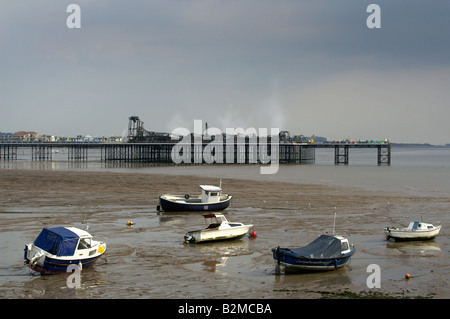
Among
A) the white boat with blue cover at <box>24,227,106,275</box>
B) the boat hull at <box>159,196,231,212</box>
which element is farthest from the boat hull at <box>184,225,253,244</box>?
the boat hull at <box>159,196,231,212</box>

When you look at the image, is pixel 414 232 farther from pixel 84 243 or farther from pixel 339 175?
pixel 339 175

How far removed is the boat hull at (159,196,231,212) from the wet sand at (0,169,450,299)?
0.60 meters

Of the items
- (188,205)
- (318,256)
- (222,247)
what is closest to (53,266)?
(222,247)

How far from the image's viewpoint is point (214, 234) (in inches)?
1164

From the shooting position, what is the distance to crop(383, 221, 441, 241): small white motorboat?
1191 inches

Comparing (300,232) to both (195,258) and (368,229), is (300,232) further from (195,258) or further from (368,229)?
(195,258)

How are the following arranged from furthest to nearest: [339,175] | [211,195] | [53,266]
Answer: [339,175] → [211,195] → [53,266]

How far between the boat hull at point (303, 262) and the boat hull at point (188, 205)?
62.3ft

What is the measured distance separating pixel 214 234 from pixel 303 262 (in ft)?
25.9

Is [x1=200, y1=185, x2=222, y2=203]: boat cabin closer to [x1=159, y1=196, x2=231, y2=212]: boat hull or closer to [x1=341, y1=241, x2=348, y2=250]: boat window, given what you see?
[x1=159, y1=196, x2=231, y2=212]: boat hull
